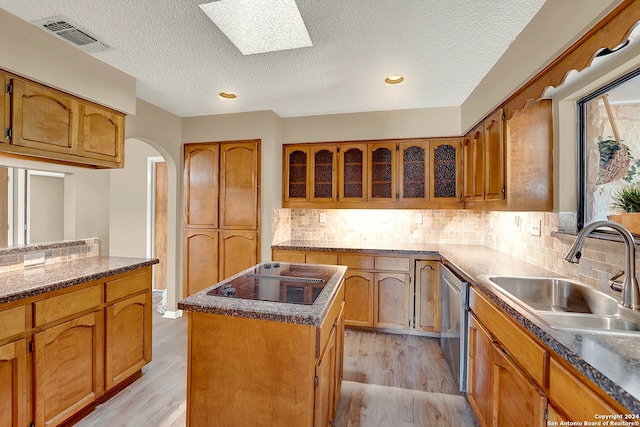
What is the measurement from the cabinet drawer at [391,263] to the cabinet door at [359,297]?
0.14 m

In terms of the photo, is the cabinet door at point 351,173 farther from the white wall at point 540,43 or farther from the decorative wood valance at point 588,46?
the decorative wood valance at point 588,46

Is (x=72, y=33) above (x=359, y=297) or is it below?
above

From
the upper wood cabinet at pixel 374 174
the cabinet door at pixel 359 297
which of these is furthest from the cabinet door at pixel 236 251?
the cabinet door at pixel 359 297

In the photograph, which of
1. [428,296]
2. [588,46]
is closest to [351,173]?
[428,296]

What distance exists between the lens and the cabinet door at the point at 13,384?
1404 mm

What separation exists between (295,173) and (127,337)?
236 cm

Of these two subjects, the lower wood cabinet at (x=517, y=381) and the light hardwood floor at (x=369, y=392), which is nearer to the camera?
the lower wood cabinet at (x=517, y=381)

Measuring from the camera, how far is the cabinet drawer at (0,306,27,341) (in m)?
1.39

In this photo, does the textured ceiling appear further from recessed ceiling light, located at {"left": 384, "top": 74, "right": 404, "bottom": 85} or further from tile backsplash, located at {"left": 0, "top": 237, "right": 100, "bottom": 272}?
tile backsplash, located at {"left": 0, "top": 237, "right": 100, "bottom": 272}

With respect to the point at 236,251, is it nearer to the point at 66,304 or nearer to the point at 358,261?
the point at 358,261

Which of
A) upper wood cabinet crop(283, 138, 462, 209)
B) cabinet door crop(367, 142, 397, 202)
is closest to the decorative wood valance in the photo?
upper wood cabinet crop(283, 138, 462, 209)

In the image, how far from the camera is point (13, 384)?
1.45m

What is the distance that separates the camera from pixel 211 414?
127 centimetres

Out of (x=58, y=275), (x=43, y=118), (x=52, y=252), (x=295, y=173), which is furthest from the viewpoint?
(x=295, y=173)
